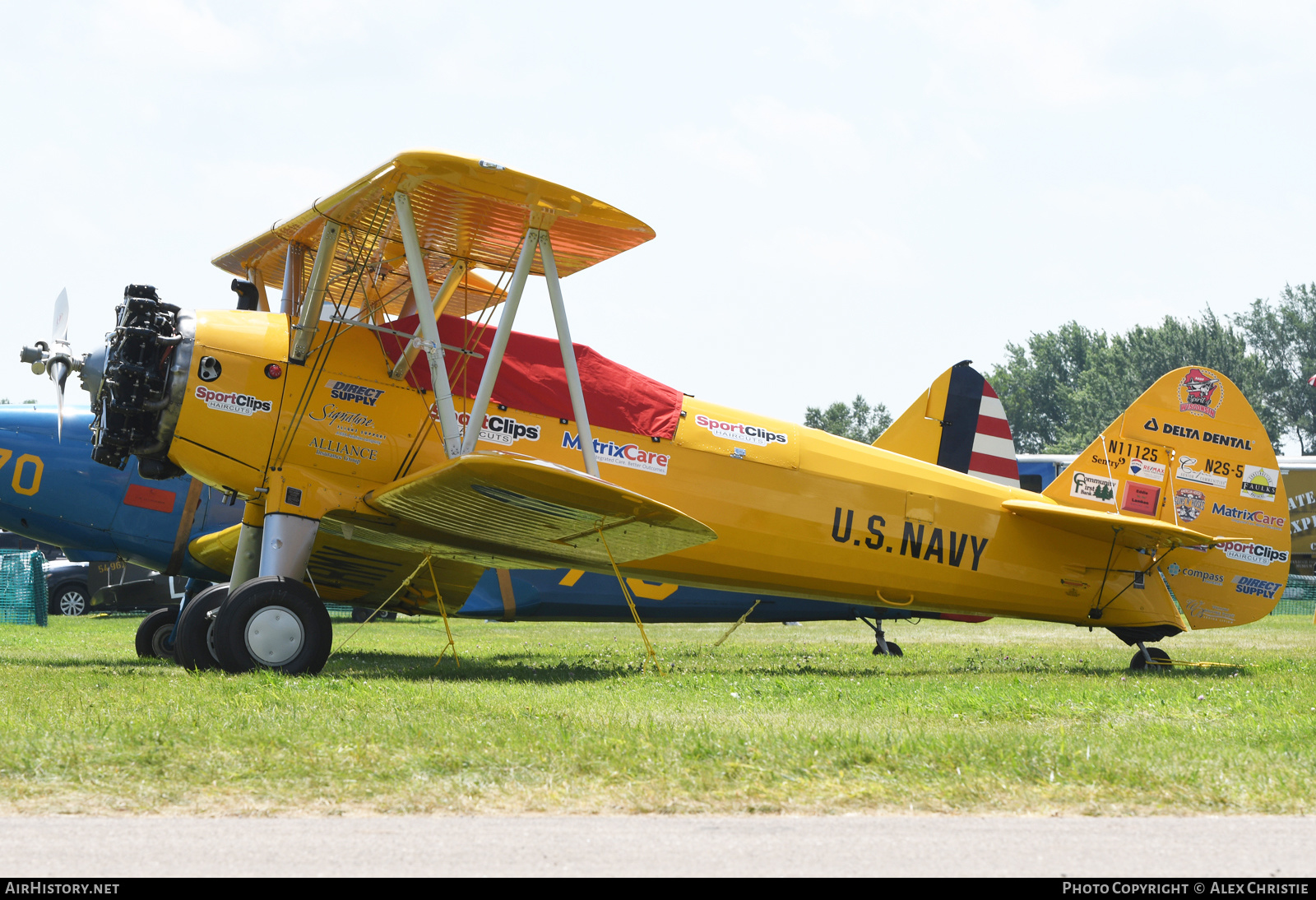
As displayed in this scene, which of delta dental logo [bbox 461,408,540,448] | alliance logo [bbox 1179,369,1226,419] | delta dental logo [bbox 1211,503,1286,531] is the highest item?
alliance logo [bbox 1179,369,1226,419]

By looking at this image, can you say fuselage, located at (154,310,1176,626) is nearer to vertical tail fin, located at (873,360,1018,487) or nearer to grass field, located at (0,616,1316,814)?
grass field, located at (0,616,1316,814)

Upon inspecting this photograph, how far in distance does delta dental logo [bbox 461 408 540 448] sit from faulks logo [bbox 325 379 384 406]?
0.51m

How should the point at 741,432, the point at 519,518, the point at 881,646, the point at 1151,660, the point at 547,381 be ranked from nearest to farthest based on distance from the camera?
the point at 519,518, the point at 547,381, the point at 741,432, the point at 1151,660, the point at 881,646

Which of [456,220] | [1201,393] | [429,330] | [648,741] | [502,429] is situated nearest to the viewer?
[648,741]

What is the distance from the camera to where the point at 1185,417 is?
11492mm

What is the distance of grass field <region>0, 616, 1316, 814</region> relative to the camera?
4426 millimetres

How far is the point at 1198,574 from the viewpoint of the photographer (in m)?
11.2

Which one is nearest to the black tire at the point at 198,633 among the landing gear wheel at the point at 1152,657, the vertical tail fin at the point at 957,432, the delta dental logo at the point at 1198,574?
the vertical tail fin at the point at 957,432

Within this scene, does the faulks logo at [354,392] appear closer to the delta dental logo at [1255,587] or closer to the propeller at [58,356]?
the propeller at [58,356]

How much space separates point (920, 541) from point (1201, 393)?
3547 mm

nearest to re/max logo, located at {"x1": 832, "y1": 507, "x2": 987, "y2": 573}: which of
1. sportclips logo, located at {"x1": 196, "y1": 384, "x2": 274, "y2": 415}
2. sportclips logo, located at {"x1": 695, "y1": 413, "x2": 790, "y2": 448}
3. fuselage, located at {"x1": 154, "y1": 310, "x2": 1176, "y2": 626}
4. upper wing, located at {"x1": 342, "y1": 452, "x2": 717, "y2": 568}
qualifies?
fuselage, located at {"x1": 154, "y1": 310, "x2": 1176, "y2": 626}

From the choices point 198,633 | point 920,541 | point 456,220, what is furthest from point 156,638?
point 920,541

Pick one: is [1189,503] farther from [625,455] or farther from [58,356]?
[58,356]
